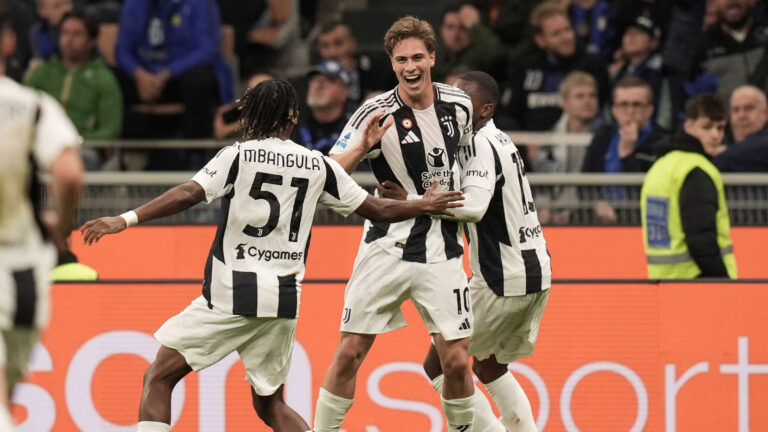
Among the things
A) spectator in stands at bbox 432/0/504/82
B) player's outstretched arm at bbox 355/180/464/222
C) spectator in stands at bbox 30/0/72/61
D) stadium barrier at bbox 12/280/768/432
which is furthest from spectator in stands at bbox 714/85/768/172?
spectator in stands at bbox 30/0/72/61

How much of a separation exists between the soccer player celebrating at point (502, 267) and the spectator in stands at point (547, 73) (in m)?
4.65

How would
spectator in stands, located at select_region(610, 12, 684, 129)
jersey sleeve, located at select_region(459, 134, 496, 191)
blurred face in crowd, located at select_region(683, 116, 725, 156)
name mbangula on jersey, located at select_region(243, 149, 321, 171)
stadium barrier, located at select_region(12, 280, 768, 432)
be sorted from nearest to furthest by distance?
name mbangula on jersey, located at select_region(243, 149, 321, 171) → jersey sleeve, located at select_region(459, 134, 496, 191) → stadium barrier, located at select_region(12, 280, 768, 432) → blurred face in crowd, located at select_region(683, 116, 725, 156) → spectator in stands, located at select_region(610, 12, 684, 129)

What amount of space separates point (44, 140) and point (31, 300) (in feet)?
1.86

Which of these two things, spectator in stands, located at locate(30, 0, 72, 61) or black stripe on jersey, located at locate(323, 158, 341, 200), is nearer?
black stripe on jersey, located at locate(323, 158, 341, 200)

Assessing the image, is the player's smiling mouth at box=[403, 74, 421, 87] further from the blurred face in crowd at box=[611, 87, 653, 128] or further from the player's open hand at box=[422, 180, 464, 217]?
the blurred face in crowd at box=[611, 87, 653, 128]

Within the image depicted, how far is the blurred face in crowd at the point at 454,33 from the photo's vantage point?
12.4m

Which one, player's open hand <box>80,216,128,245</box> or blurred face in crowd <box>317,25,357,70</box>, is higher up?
blurred face in crowd <box>317,25,357,70</box>

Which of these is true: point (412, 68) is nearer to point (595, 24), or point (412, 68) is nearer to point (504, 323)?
point (504, 323)

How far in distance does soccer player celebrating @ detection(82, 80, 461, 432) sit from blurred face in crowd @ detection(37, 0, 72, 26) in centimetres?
705

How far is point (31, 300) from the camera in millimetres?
4801

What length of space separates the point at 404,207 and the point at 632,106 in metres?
4.79

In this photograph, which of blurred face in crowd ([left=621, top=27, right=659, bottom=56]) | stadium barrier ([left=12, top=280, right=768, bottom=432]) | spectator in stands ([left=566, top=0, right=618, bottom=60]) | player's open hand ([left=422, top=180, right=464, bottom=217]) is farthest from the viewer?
spectator in stands ([left=566, top=0, right=618, bottom=60])

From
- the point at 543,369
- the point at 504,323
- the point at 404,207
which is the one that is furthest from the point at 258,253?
the point at 543,369

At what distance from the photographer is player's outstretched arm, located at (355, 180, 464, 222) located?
6695mm
